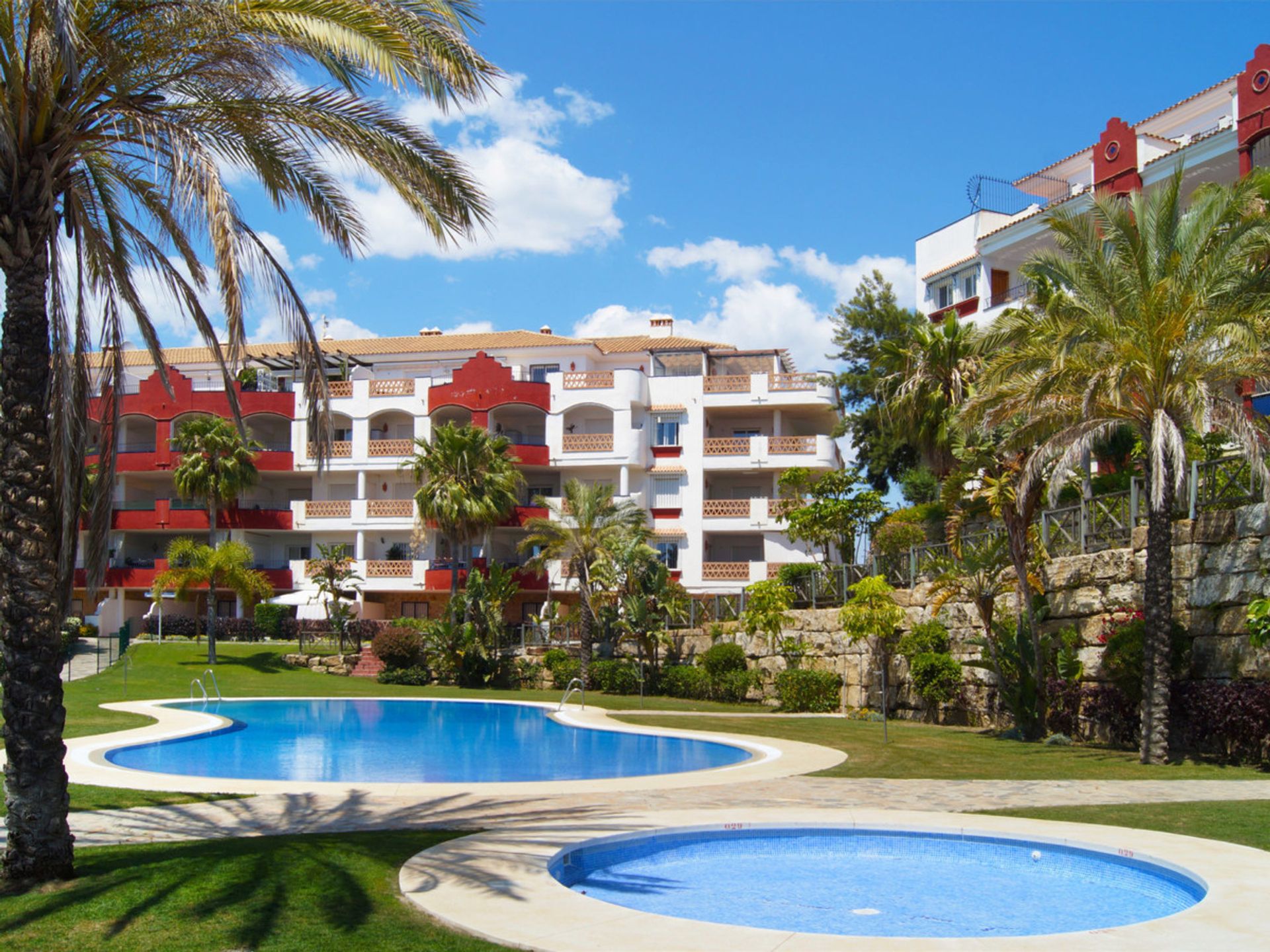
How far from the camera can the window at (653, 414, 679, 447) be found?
48844 mm

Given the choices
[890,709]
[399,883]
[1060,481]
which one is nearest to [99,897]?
[399,883]

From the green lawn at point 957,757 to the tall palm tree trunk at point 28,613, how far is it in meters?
11.6

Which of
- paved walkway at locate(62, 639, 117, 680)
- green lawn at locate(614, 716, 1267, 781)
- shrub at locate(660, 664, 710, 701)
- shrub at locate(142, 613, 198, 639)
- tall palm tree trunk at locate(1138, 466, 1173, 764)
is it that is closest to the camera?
green lawn at locate(614, 716, 1267, 781)

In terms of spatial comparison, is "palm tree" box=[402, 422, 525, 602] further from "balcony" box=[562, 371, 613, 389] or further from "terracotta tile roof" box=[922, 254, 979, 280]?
"terracotta tile roof" box=[922, 254, 979, 280]

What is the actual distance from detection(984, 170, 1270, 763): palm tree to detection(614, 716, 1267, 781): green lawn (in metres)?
1.05

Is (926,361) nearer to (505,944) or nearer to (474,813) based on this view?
(474,813)

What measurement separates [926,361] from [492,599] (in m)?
17.4

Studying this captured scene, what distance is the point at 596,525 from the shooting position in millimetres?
38281

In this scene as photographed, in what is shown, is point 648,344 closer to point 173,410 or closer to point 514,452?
point 514,452

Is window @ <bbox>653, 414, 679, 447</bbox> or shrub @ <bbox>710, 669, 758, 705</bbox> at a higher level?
window @ <bbox>653, 414, 679, 447</bbox>

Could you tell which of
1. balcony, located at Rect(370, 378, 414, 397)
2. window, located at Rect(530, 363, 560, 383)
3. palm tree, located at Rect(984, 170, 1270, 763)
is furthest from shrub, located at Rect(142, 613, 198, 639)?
palm tree, located at Rect(984, 170, 1270, 763)

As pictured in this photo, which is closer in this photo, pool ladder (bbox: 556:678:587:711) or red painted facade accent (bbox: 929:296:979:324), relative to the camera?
pool ladder (bbox: 556:678:587:711)

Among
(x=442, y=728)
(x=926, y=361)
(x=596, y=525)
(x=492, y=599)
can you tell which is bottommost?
(x=442, y=728)

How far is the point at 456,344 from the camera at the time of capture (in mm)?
55781
